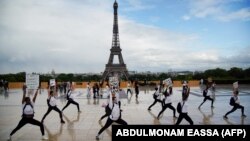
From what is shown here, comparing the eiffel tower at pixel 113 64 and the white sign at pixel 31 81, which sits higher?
the eiffel tower at pixel 113 64

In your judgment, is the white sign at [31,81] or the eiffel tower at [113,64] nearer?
the white sign at [31,81]

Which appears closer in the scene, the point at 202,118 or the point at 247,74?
the point at 202,118

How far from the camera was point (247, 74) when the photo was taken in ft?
212

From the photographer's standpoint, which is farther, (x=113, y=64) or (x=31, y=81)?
(x=113, y=64)

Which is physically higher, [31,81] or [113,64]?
[113,64]

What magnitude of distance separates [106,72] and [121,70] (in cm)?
354

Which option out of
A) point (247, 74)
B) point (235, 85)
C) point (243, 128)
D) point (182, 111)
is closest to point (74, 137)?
point (182, 111)

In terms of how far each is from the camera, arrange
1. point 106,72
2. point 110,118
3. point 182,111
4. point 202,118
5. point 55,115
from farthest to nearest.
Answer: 1. point 106,72
2. point 55,115
3. point 202,118
4. point 182,111
5. point 110,118

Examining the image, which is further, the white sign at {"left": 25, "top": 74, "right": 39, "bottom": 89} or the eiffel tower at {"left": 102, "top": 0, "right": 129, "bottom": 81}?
the eiffel tower at {"left": 102, "top": 0, "right": 129, "bottom": 81}

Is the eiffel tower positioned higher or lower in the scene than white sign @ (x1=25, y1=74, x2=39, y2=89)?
higher

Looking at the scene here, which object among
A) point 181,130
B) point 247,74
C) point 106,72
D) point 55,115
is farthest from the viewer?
point 106,72

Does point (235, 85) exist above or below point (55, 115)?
above

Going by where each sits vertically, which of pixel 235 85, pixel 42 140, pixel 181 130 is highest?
pixel 235 85

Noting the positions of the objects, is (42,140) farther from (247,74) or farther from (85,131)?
(247,74)
